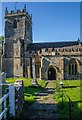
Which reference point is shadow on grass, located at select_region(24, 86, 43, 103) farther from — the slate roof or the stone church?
the slate roof

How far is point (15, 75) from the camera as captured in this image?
32656mm

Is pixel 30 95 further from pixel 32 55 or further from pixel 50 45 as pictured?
pixel 50 45

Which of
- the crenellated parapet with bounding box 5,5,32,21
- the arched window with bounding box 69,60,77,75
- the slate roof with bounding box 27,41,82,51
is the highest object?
the crenellated parapet with bounding box 5,5,32,21

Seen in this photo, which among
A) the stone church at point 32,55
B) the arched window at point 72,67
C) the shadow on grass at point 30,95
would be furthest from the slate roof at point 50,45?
the shadow on grass at point 30,95

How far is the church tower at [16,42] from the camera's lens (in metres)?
32.6

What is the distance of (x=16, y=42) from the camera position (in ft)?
109

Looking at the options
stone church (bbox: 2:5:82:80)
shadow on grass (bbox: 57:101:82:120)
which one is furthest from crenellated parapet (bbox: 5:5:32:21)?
shadow on grass (bbox: 57:101:82:120)

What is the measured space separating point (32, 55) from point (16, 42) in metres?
3.89

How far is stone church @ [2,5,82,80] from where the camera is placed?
97.6ft

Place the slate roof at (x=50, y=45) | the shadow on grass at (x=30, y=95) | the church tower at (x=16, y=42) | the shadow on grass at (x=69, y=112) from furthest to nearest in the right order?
the slate roof at (x=50, y=45) < the church tower at (x=16, y=42) < the shadow on grass at (x=30, y=95) < the shadow on grass at (x=69, y=112)

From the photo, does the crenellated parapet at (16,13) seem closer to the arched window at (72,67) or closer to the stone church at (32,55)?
the stone church at (32,55)

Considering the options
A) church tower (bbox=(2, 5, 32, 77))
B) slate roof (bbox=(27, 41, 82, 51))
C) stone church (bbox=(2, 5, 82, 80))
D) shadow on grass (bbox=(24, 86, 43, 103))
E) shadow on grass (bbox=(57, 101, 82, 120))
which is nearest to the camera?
shadow on grass (bbox=(57, 101, 82, 120))

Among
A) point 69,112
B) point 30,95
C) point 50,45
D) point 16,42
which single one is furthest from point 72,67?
point 69,112

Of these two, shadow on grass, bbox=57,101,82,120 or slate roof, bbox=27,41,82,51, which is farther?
slate roof, bbox=27,41,82,51
